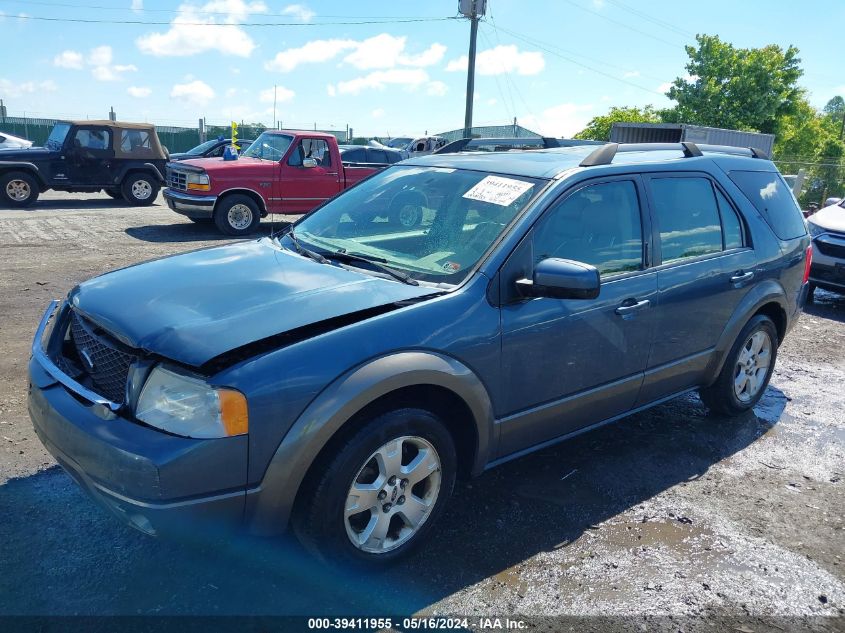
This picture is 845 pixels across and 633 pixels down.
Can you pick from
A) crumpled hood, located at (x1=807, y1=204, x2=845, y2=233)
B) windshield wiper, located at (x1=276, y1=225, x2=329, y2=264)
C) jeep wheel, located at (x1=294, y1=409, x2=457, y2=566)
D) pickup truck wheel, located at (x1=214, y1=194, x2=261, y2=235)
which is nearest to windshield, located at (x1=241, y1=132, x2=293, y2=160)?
Result: pickup truck wheel, located at (x1=214, y1=194, x2=261, y2=235)

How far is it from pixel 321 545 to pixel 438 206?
1857 millimetres

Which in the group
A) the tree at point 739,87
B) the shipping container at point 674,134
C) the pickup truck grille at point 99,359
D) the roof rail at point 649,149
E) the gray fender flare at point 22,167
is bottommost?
the gray fender flare at point 22,167

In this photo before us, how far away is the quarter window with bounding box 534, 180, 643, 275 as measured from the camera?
3361 millimetres

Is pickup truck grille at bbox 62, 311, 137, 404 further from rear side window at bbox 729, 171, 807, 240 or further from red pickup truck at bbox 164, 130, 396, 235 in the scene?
red pickup truck at bbox 164, 130, 396, 235

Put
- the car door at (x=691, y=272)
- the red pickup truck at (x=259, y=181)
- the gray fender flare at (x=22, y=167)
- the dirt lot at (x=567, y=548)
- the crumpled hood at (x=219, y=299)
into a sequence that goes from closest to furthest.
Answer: the crumpled hood at (x=219, y=299), the dirt lot at (x=567, y=548), the car door at (x=691, y=272), the red pickup truck at (x=259, y=181), the gray fender flare at (x=22, y=167)

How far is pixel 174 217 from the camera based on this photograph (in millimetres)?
14195

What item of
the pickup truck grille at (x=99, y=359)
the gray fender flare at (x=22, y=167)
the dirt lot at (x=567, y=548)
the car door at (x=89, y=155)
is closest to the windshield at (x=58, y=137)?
the car door at (x=89, y=155)

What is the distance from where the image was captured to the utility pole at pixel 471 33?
2464 cm

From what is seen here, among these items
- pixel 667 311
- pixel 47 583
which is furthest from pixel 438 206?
pixel 47 583

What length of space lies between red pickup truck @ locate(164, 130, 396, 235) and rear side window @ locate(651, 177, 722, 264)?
912 centimetres

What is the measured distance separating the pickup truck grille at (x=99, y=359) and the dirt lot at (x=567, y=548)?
67cm

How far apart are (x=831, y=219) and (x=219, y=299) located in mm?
9152

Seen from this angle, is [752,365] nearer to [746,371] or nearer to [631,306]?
[746,371]

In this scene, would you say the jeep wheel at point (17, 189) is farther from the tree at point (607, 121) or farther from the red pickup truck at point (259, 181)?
the tree at point (607, 121)
